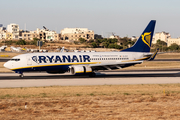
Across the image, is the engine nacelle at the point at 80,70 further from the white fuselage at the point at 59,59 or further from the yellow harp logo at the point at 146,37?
the yellow harp logo at the point at 146,37

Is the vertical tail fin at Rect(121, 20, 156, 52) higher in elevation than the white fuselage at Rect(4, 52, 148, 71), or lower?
higher

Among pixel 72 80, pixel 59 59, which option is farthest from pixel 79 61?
pixel 72 80

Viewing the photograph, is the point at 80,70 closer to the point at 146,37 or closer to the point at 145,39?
the point at 145,39

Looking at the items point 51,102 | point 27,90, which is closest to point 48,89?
point 27,90

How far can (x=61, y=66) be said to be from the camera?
43531 millimetres

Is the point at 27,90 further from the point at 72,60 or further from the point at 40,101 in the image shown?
the point at 72,60

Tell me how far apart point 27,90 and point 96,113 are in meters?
13.0

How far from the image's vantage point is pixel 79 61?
44844 mm

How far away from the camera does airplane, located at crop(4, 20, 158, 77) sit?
4175 cm

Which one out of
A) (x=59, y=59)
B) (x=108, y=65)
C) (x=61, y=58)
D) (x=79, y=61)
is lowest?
(x=108, y=65)

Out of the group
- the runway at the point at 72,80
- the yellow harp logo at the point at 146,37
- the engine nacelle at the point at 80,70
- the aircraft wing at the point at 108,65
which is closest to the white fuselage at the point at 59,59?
the aircraft wing at the point at 108,65

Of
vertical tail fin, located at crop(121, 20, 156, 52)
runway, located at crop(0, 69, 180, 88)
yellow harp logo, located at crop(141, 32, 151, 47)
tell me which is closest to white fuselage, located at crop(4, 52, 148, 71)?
runway, located at crop(0, 69, 180, 88)

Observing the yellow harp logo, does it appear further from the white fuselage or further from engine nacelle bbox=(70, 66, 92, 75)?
engine nacelle bbox=(70, 66, 92, 75)

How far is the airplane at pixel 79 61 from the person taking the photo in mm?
41750
